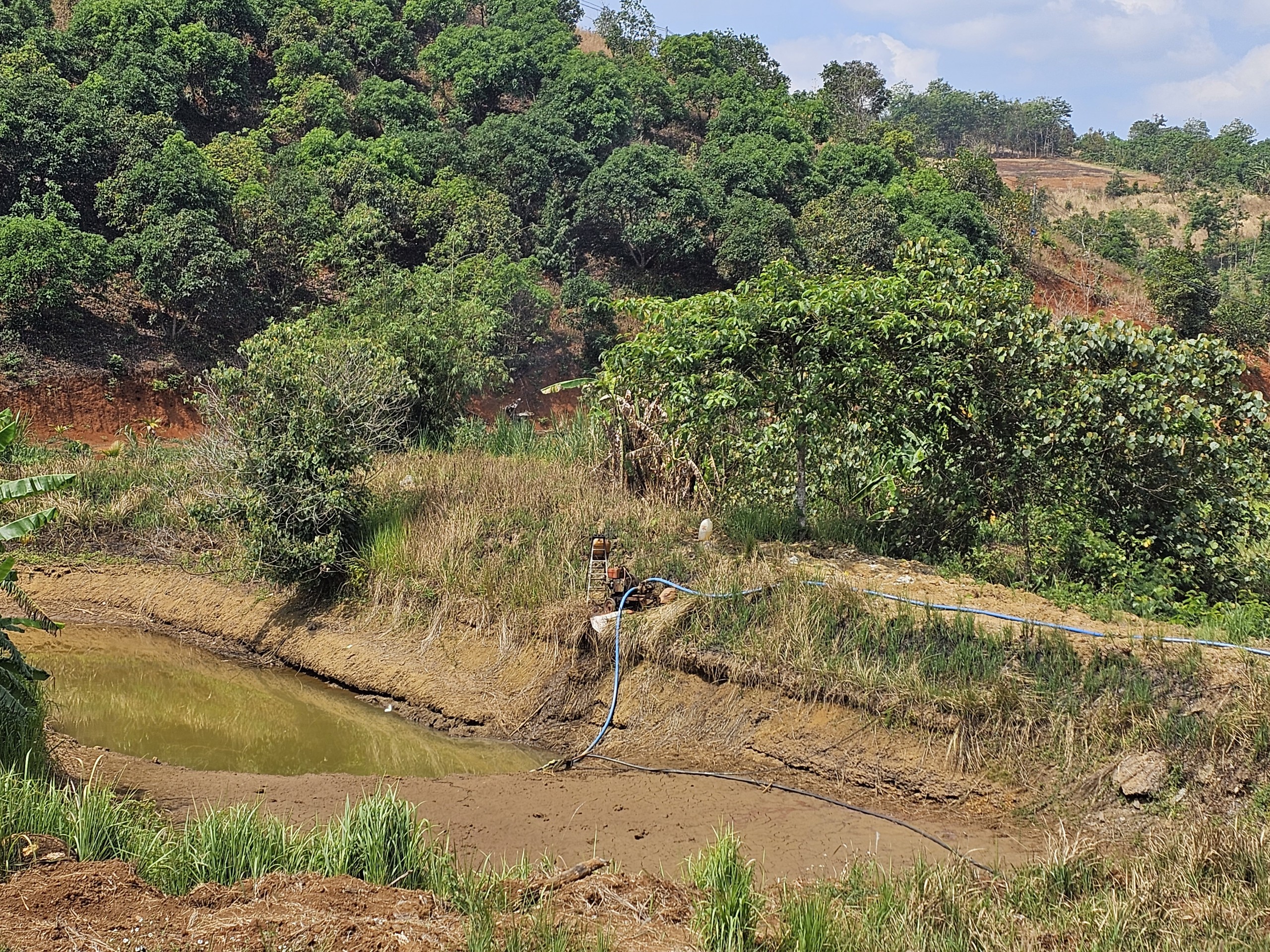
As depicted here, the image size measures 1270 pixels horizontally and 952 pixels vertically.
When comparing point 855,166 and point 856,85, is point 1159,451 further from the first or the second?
point 856,85

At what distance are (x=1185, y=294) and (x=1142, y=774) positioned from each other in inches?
1274

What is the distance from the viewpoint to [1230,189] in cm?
5259

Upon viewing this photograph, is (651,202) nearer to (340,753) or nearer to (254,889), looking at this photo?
(340,753)

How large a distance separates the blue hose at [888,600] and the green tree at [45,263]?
17.6 metres

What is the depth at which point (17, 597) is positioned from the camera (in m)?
6.85

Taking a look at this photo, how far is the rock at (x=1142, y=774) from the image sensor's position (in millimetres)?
6438

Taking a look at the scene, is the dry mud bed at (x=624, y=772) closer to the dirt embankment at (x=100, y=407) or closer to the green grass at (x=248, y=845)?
the green grass at (x=248, y=845)

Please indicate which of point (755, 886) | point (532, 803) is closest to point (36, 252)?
point (532, 803)

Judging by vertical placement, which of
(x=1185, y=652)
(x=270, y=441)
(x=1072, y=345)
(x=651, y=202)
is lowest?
(x=1185, y=652)

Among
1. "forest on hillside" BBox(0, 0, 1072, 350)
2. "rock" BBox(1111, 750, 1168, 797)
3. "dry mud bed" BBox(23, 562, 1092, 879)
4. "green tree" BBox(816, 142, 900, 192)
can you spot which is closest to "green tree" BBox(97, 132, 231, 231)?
"forest on hillside" BBox(0, 0, 1072, 350)

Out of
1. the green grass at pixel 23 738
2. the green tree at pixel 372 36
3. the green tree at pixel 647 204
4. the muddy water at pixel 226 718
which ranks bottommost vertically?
the muddy water at pixel 226 718

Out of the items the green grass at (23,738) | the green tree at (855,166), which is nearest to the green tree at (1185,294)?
the green tree at (855,166)

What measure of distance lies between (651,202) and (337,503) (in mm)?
23849

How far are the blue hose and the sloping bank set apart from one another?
0.11 m
